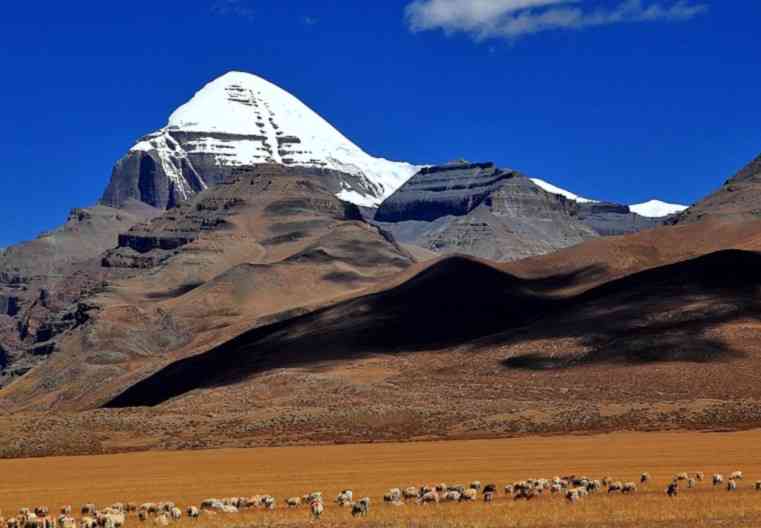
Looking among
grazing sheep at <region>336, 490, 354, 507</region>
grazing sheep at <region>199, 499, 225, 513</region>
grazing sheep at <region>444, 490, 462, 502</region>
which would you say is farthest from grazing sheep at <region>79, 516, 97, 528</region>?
grazing sheep at <region>444, 490, 462, 502</region>

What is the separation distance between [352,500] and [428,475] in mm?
18646

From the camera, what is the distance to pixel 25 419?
15688 centimetres

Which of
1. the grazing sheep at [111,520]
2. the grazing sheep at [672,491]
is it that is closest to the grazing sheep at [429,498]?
the grazing sheep at [672,491]

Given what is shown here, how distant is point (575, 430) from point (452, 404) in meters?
26.5

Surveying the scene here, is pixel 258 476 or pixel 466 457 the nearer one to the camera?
pixel 258 476

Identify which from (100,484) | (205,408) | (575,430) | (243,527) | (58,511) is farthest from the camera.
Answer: (205,408)

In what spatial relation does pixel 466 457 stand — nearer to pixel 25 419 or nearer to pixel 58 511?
pixel 58 511

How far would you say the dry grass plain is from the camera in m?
56.1

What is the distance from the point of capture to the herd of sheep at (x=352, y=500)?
5912 centimetres

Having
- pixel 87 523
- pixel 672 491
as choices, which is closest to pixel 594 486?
pixel 672 491

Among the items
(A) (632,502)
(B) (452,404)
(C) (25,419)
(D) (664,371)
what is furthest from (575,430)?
(A) (632,502)

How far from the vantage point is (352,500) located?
6556 cm

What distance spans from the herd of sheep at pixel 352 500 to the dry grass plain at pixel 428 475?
0.76 meters

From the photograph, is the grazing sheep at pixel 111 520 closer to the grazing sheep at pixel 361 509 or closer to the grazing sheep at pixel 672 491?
the grazing sheep at pixel 361 509
